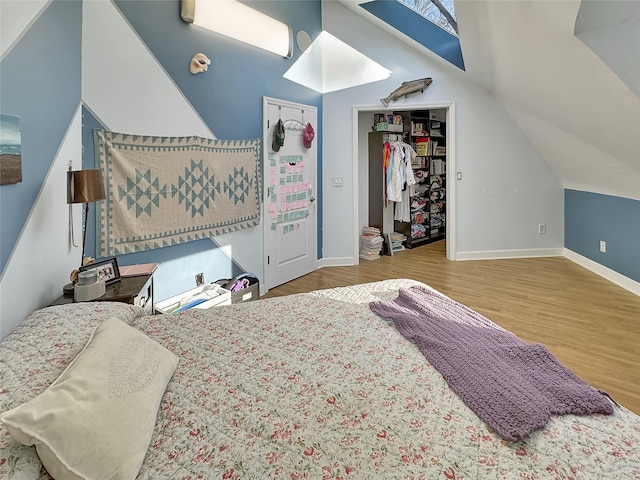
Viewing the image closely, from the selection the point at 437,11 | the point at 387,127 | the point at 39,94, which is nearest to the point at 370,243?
the point at 387,127

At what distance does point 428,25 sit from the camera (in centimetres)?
438

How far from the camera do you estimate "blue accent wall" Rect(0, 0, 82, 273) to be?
152cm

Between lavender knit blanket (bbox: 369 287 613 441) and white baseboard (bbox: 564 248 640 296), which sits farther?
white baseboard (bbox: 564 248 640 296)

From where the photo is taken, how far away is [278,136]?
3873 millimetres

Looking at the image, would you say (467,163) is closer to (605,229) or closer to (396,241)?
(396,241)

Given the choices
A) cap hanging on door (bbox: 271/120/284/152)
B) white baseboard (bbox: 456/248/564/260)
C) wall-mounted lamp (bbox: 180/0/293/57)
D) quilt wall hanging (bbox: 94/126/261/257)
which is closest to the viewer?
quilt wall hanging (bbox: 94/126/261/257)

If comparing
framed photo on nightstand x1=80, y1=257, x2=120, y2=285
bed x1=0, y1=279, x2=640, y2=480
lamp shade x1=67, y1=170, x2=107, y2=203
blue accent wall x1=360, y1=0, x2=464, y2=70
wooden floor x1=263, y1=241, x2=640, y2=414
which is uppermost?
blue accent wall x1=360, y1=0, x2=464, y2=70

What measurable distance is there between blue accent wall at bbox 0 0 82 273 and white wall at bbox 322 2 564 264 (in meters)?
3.03

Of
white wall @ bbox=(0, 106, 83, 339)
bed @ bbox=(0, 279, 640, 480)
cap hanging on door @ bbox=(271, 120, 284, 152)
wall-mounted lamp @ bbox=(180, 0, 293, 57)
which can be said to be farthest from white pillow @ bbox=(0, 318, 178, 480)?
cap hanging on door @ bbox=(271, 120, 284, 152)

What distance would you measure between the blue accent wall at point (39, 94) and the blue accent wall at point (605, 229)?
14.8ft

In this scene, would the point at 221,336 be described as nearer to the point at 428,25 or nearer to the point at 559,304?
the point at 559,304

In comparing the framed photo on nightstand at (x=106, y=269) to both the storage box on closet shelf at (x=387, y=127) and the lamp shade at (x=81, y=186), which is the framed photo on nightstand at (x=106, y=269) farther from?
the storage box on closet shelf at (x=387, y=127)

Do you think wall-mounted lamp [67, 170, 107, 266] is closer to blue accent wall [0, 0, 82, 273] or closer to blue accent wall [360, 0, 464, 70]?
blue accent wall [0, 0, 82, 273]

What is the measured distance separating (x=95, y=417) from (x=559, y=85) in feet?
11.8
